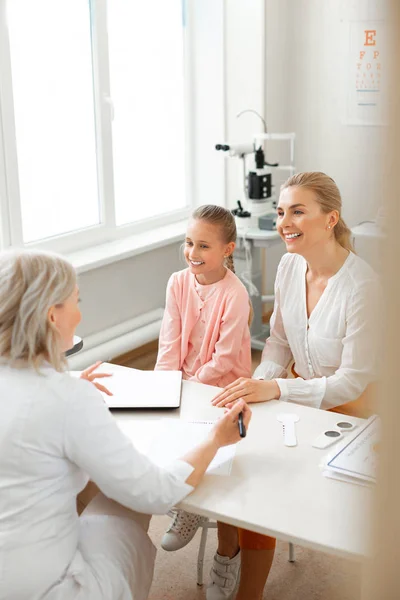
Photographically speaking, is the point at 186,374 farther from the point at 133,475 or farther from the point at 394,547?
the point at 394,547

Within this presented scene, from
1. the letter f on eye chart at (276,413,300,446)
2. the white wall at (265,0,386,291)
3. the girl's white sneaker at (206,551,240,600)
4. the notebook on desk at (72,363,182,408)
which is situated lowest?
the girl's white sneaker at (206,551,240,600)

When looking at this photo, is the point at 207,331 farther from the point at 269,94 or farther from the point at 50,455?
the point at 269,94

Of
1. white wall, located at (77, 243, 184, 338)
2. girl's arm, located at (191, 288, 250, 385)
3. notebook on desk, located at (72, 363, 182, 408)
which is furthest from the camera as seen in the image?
white wall, located at (77, 243, 184, 338)

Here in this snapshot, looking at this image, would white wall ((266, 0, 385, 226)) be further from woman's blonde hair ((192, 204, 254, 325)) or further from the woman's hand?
the woman's hand

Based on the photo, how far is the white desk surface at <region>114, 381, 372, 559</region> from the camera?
1.37 meters

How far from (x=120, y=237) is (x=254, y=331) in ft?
2.98

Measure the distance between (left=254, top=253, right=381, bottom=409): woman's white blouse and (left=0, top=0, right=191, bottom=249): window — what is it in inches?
63.9

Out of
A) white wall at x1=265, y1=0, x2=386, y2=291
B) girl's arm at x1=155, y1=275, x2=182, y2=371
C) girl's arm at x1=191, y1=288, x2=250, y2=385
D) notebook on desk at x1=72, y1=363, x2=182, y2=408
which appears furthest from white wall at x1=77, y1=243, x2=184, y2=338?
notebook on desk at x1=72, y1=363, x2=182, y2=408

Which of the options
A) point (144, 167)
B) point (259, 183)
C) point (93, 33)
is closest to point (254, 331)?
point (259, 183)

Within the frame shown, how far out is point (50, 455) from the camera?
4.68ft

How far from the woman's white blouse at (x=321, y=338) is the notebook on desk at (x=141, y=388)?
29 cm

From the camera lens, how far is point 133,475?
1.44 meters

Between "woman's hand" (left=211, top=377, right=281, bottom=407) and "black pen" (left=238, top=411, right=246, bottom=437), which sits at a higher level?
"black pen" (left=238, top=411, right=246, bottom=437)

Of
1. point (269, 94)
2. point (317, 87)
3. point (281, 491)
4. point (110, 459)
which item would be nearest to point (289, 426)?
point (281, 491)
